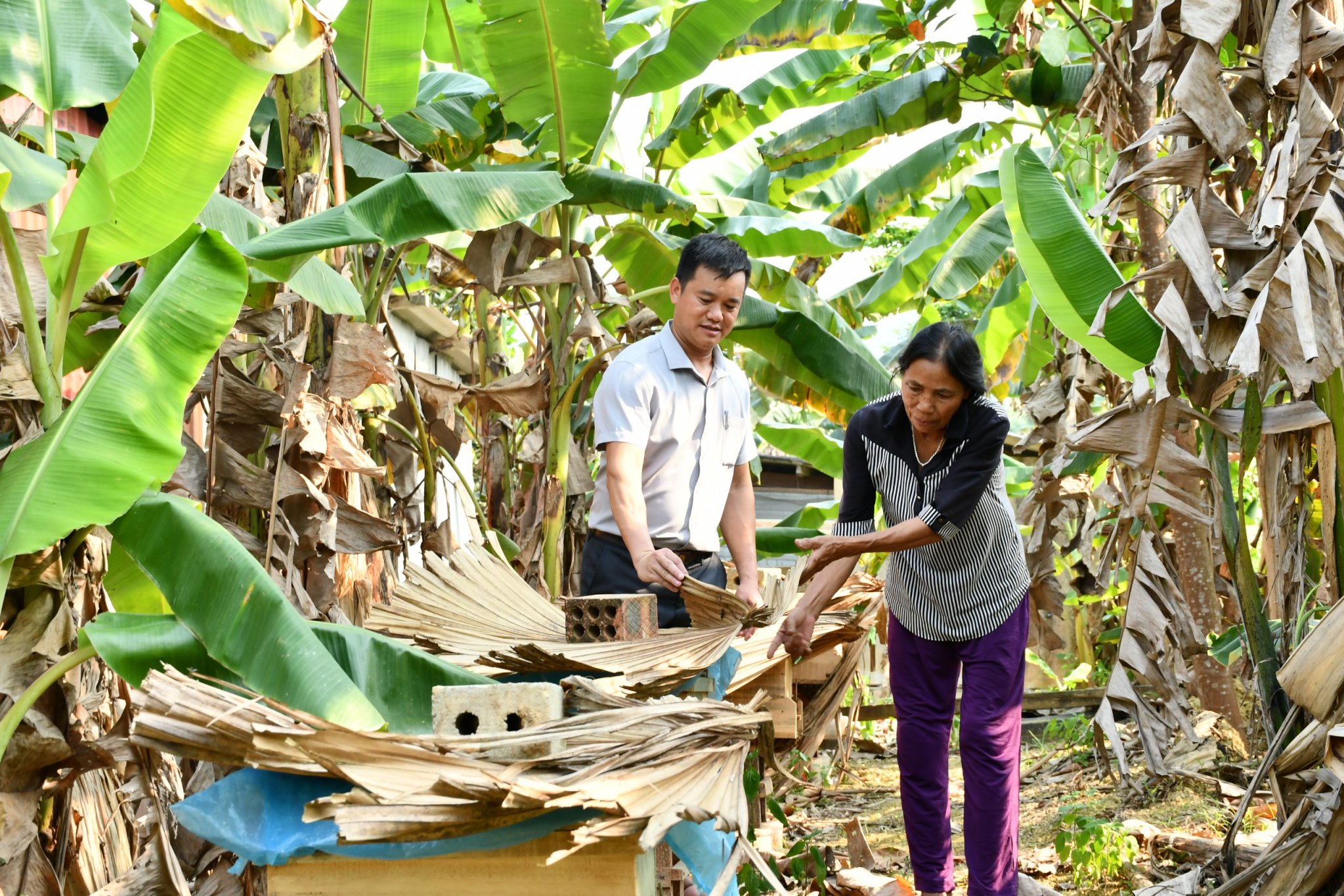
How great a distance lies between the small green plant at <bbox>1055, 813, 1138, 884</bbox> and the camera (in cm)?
345

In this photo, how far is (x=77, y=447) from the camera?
2.42 metres

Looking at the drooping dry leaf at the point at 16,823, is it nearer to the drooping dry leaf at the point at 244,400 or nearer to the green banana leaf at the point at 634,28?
the drooping dry leaf at the point at 244,400

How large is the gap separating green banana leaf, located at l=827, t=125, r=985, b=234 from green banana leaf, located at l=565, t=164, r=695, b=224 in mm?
2491

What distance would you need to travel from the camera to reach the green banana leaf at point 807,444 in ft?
23.4

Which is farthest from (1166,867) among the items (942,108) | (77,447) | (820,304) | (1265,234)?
(942,108)

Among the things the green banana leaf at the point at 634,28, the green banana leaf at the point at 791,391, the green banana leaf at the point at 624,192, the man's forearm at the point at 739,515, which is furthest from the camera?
the green banana leaf at the point at 634,28

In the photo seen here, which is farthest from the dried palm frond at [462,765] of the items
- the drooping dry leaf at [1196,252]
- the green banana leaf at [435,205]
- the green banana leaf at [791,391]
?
the green banana leaf at [791,391]

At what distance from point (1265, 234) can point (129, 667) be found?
2.87m

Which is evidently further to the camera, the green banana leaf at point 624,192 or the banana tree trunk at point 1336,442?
the green banana leaf at point 624,192

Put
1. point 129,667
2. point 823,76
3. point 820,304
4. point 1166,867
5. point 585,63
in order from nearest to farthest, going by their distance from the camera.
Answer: point 129,667
point 1166,867
point 585,63
point 820,304
point 823,76

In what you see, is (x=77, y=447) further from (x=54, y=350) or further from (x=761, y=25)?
(x=761, y=25)

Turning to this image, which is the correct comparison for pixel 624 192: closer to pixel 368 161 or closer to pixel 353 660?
pixel 368 161

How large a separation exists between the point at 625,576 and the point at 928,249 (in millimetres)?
4283

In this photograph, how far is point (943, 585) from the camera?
3133mm
